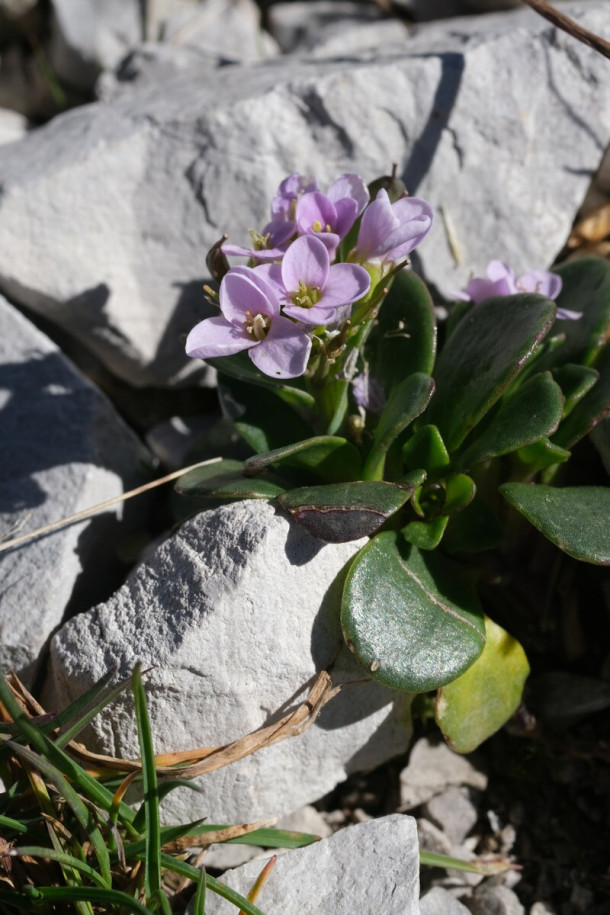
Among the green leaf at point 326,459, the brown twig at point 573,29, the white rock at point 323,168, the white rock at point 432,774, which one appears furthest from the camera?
the white rock at point 323,168

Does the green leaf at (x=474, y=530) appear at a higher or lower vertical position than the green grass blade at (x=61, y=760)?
A: lower

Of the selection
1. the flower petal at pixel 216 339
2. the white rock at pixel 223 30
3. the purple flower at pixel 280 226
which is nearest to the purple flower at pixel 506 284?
the purple flower at pixel 280 226

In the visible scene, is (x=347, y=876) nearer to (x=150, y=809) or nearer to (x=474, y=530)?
(x=150, y=809)

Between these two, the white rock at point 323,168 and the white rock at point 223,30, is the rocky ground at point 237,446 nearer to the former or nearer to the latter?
the white rock at point 323,168

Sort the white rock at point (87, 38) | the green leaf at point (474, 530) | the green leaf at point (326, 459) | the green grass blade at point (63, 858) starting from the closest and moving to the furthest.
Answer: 1. the green grass blade at point (63, 858)
2. the green leaf at point (326, 459)
3. the green leaf at point (474, 530)
4. the white rock at point (87, 38)

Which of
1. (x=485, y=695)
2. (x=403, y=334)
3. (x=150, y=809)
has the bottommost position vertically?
(x=485, y=695)

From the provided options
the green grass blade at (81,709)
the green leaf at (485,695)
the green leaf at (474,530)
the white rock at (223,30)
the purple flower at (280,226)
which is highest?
the white rock at (223,30)

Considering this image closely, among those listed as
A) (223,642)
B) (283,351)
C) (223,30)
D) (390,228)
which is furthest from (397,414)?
(223,30)
